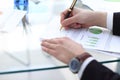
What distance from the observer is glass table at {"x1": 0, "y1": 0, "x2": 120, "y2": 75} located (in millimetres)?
811

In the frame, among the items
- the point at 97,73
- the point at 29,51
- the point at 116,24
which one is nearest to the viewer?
the point at 97,73

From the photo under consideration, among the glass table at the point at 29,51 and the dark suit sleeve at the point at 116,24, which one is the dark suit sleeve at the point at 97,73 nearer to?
the glass table at the point at 29,51

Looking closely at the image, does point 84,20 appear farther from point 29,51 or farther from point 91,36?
point 29,51

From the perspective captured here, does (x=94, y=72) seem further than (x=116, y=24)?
No

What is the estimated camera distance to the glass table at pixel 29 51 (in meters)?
0.81

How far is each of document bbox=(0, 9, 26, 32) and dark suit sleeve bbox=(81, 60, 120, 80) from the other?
387 millimetres

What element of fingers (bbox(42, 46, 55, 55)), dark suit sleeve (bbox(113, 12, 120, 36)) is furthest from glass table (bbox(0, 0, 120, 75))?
dark suit sleeve (bbox(113, 12, 120, 36))

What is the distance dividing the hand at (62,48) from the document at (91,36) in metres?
0.05

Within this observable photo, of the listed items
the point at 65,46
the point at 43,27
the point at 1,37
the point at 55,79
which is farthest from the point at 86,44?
the point at 55,79

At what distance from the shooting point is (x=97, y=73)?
0.77 metres

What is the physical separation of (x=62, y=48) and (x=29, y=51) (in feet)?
0.42

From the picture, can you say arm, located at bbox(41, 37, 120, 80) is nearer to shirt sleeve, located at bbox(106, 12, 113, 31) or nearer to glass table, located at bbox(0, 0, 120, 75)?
glass table, located at bbox(0, 0, 120, 75)

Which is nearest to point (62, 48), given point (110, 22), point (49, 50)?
point (49, 50)

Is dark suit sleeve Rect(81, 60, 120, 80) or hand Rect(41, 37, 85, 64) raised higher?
hand Rect(41, 37, 85, 64)
